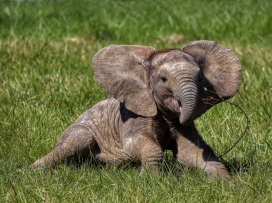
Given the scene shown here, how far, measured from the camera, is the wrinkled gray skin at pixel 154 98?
400 centimetres

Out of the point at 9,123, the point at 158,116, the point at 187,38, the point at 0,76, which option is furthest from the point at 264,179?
the point at 187,38

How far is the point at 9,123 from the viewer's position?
17.1 ft

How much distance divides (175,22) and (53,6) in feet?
10.6

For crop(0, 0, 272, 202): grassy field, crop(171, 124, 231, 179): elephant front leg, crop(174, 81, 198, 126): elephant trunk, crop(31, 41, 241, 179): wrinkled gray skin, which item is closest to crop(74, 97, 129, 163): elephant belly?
crop(31, 41, 241, 179): wrinkled gray skin

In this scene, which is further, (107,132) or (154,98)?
(107,132)

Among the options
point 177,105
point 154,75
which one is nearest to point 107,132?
point 154,75

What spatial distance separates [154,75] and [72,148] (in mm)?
1027

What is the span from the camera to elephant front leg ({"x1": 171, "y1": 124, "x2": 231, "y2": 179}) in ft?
13.5

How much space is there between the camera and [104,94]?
6.16 meters

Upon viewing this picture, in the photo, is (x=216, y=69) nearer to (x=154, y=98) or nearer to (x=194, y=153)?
(x=154, y=98)

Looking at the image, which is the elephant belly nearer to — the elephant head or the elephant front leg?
the elephant head

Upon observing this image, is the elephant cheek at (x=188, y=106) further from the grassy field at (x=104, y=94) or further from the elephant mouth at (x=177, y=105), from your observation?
the grassy field at (x=104, y=94)

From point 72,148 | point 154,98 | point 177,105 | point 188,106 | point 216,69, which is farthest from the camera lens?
point 72,148

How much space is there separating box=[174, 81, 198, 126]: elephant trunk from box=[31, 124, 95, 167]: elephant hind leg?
1137 millimetres
